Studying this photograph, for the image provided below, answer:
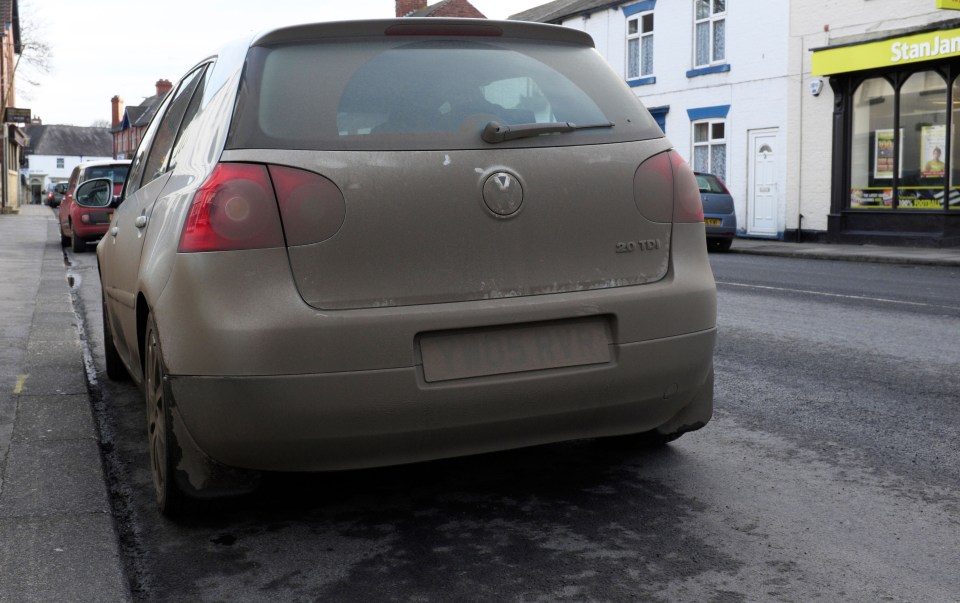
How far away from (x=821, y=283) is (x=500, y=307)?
1087cm

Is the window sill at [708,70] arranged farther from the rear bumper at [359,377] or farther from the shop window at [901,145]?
the rear bumper at [359,377]

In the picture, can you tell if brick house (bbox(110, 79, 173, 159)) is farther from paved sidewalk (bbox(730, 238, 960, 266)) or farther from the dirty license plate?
the dirty license plate

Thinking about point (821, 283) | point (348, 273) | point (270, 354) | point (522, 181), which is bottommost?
point (821, 283)

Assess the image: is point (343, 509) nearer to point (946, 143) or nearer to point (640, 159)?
point (640, 159)

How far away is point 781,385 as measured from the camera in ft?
19.8

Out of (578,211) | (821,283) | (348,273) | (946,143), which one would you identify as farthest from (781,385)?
(946,143)

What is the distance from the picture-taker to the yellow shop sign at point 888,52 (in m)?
20.1

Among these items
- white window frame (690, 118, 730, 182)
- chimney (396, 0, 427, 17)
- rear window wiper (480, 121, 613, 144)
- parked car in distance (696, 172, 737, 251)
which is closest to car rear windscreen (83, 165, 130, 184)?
parked car in distance (696, 172, 737, 251)

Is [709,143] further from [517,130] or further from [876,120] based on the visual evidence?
[517,130]

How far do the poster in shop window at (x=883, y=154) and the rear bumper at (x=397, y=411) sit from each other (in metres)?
20.3

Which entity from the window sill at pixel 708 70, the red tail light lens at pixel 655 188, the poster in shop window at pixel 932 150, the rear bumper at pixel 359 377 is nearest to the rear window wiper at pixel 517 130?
the red tail light lens at pixel 655 188

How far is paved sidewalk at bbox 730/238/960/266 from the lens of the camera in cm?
1755

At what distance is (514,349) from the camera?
3367 mm

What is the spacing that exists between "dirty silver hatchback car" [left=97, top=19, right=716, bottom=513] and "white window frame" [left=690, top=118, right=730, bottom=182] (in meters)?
24.0
